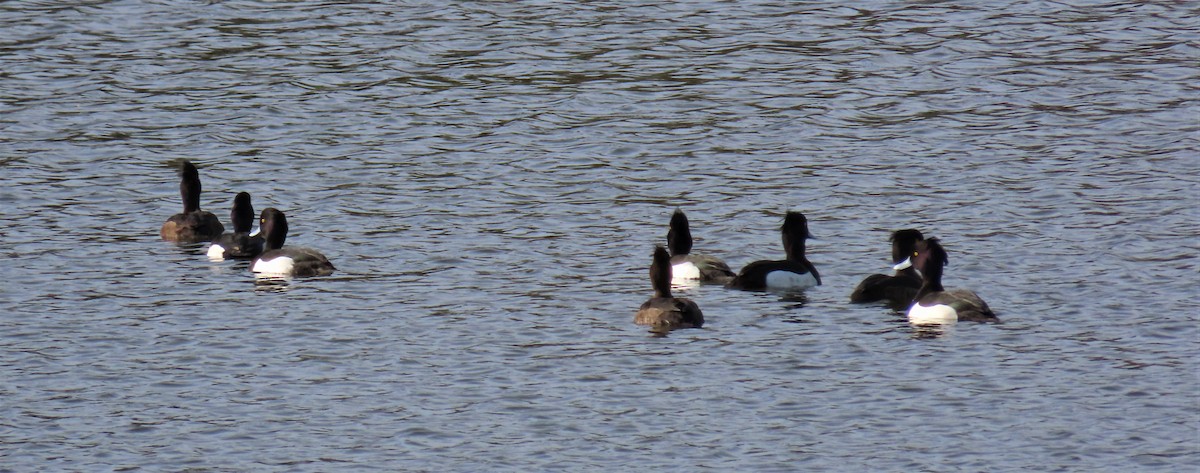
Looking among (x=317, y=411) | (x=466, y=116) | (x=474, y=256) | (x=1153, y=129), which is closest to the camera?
(x=317, y=411)

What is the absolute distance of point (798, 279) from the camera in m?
20.0

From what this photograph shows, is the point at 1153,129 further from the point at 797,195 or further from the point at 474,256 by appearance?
the point at 474,256

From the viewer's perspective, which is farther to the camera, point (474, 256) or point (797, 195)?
point (797, 195)

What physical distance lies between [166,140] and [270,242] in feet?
21.6

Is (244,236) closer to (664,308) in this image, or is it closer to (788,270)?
(664,308)

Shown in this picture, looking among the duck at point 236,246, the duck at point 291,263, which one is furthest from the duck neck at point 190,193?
the duck at point 291,263

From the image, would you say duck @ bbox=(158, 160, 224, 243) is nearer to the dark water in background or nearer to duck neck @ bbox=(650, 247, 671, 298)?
the dark water in background

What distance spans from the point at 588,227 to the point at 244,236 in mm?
4083

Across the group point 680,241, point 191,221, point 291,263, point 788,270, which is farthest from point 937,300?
point 191,221

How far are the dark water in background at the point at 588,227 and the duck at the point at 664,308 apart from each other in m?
0.27

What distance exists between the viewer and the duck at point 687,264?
20625mm

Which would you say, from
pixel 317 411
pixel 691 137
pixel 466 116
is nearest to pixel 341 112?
pixel 466 116

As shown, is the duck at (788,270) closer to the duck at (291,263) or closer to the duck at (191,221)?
the duck at (291,263)

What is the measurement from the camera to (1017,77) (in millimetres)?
30047
